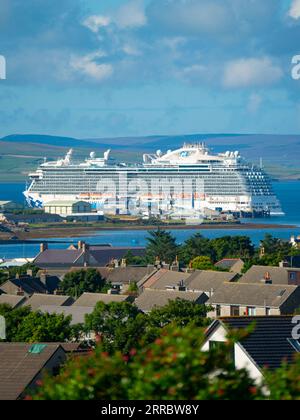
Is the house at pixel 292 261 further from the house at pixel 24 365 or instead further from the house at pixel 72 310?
the house at pixel 24 365

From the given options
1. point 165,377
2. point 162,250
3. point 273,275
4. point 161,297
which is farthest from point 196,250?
point 165,377

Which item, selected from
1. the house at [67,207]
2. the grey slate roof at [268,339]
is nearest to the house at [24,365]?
the grey slate roof at [268,339]

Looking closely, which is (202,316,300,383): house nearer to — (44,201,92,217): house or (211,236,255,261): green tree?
(211,236,255,261): green tree

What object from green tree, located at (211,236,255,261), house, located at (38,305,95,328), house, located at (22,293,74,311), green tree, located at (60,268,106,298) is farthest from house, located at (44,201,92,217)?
house, located at (38,305,95,328)

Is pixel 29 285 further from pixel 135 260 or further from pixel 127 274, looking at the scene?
pixel 135 260

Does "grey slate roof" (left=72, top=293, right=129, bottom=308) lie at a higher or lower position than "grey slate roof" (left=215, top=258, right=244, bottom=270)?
lower

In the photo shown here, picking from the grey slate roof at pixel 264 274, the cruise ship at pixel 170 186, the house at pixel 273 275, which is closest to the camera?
the house at pixel 273 275
